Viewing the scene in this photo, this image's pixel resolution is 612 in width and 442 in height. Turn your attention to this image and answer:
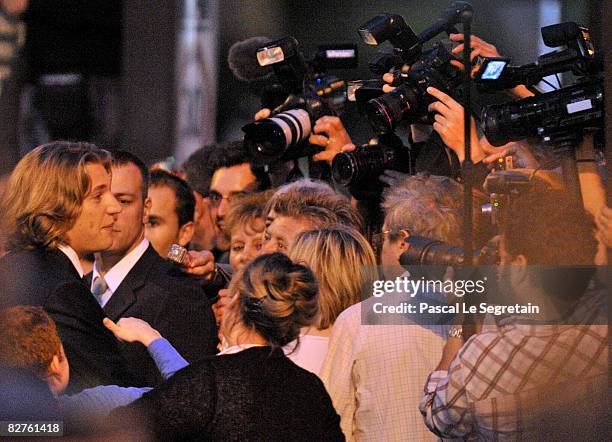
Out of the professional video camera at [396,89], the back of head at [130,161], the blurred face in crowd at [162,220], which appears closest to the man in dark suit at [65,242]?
the back of head at [130,161]

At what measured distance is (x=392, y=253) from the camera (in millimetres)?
3301

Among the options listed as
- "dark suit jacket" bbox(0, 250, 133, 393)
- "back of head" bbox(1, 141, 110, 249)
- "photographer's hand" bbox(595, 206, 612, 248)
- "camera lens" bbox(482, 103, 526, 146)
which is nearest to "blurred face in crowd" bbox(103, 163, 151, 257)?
"back of head" bbox(1, 141, 110, 249)

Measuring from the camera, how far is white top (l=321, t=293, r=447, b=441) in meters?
3.14

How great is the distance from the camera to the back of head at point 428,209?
326 cm

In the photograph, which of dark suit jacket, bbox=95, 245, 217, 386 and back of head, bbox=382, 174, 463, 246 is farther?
dark suit jacket, bbox=95, 245, 217, 386

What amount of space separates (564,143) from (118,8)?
4.78 feet

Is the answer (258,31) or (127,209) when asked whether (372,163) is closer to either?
(258,31)

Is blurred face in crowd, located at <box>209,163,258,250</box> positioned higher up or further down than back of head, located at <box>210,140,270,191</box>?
further down

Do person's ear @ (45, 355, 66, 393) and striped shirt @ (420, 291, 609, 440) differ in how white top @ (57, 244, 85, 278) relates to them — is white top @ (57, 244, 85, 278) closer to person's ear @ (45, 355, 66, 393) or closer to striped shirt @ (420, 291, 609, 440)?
person's ear @ (45, 355, 66, 393)

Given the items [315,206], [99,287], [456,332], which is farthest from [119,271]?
[456,332]

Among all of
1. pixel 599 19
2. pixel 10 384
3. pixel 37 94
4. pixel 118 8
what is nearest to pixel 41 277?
pixel 10 384

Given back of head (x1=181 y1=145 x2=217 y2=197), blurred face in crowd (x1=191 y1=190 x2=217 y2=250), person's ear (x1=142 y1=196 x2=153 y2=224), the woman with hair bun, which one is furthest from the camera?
blurred face in crowd (x1=191 y1=190 x2=217 y2=250)

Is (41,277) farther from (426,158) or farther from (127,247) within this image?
(426,158)

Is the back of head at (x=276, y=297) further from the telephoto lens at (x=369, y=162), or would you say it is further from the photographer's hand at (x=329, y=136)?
the photographer's hand at (x=329, y=136)
